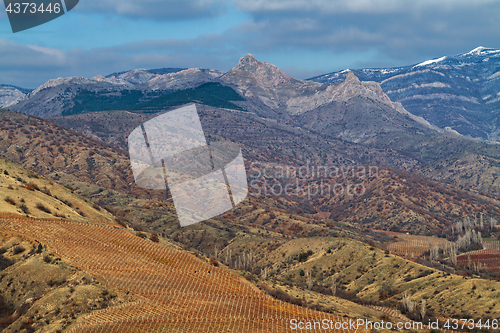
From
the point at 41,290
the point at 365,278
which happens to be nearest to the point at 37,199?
the point at 41,290

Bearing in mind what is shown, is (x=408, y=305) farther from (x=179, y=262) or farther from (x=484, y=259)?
(x=484, y=259)

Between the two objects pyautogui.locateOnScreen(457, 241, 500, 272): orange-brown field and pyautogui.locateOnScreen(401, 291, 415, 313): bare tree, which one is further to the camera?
pyautogui.locateOnScreen(457, 241, 500, 272): orange-brown field

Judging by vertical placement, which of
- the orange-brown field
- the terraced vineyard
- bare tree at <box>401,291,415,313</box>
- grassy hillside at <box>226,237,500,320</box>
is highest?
the terraced vineyard

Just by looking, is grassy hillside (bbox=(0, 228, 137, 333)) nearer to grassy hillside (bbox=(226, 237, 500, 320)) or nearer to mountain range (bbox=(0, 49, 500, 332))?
mountain range (bbox=(0, 49, 500, 332))

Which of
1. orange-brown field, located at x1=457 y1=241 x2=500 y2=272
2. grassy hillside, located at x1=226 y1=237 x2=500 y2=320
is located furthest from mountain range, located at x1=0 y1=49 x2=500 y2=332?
orange-brown field, located at x1=457 y1=241 x2=500 y2=272

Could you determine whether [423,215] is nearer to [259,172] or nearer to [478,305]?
[259,172]

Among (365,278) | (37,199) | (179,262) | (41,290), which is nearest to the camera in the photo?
(41,290)

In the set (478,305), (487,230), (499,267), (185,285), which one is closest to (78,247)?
(185,285)

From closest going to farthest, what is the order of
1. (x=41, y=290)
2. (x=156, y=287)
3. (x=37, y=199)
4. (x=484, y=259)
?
(x=41, y=290)
(x=156, y=287)
(x=37, y=199)
(x=484, y=259)

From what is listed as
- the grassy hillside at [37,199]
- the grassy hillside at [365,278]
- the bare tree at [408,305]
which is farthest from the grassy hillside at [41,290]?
the bare tree at [408,305]
